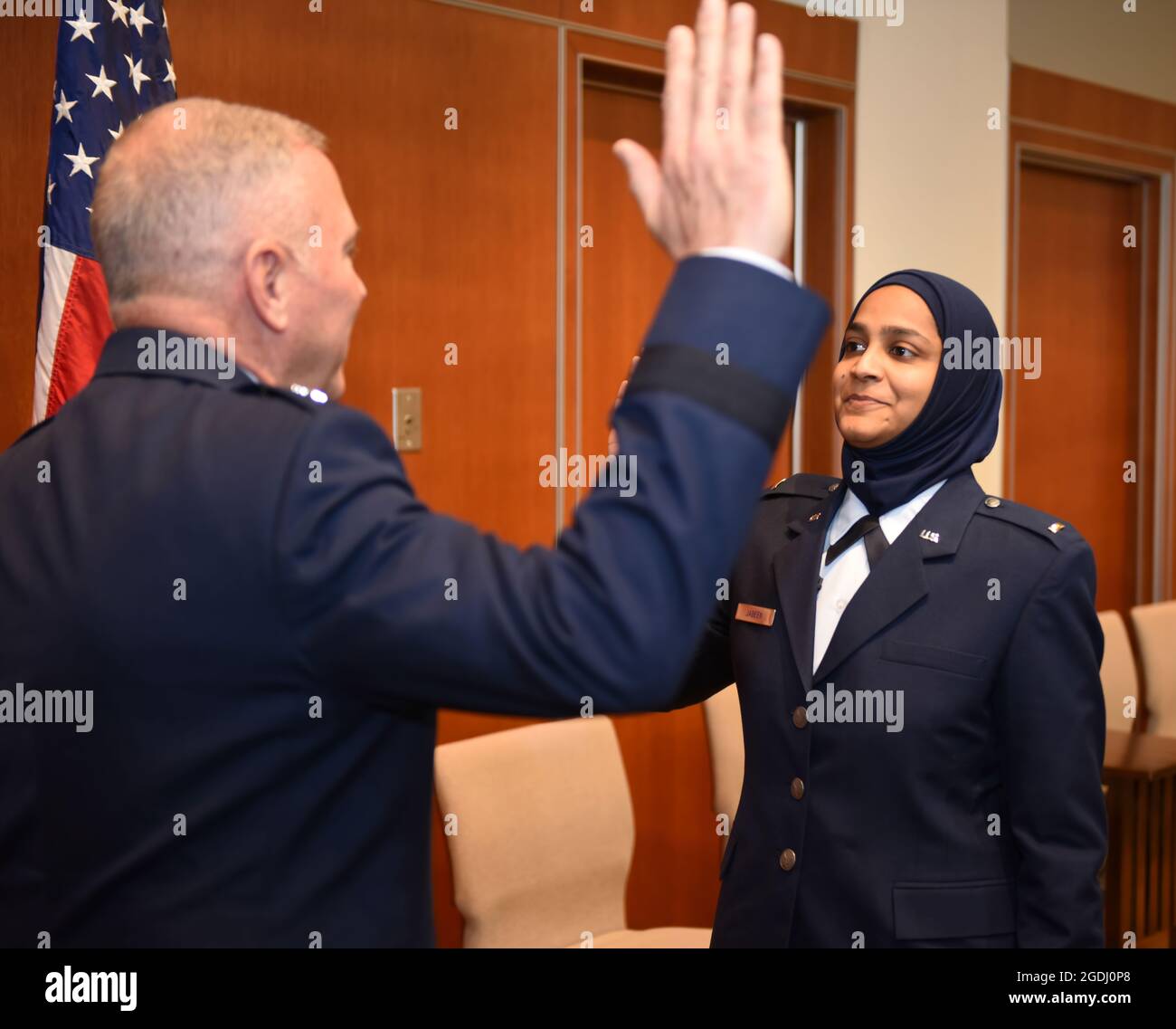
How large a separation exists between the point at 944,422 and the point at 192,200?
4.14 feet

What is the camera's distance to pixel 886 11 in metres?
3.93

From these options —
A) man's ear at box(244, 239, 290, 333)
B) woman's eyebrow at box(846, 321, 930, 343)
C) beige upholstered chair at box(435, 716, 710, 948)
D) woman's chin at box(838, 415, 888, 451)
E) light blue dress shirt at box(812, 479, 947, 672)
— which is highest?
woman's eyebrow at box(846, 321, 930, 343)

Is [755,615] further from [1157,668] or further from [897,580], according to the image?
[1157,668]

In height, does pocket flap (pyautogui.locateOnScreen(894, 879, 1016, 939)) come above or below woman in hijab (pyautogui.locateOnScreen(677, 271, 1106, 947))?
below

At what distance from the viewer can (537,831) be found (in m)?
2.54

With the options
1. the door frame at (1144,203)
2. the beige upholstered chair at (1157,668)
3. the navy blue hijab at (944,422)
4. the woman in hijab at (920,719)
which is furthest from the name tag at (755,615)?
the door frame at (1144,203)

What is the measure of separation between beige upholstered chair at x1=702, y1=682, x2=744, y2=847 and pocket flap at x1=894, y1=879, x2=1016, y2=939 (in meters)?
1.26

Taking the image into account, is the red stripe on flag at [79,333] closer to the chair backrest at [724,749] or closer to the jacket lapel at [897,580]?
the jacket lapel at [897,580]

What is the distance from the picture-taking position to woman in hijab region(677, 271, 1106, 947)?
1623 mm

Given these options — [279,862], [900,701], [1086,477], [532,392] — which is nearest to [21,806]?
[279,862]

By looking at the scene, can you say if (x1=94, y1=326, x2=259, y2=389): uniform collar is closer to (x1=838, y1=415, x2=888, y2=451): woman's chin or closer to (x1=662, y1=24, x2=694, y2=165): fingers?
(x1=662, y1=24, x2=694, y2=165): fingers

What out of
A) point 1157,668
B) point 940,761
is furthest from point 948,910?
point 1157,668

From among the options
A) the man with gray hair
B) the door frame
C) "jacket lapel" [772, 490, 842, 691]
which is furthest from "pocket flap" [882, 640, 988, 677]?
the door frame

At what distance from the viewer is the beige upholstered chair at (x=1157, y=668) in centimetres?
415
